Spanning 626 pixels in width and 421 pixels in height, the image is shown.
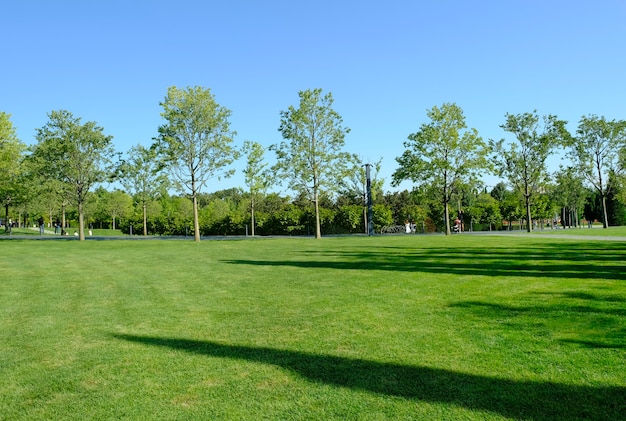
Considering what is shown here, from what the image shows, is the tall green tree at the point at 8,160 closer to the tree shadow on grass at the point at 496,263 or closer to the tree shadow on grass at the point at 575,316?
the tree shadow on grass at the point at 496,263

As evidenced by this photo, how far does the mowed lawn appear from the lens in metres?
3.65

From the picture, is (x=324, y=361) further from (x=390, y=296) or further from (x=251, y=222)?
(x=251, y=222)

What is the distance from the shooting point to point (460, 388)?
3861mm

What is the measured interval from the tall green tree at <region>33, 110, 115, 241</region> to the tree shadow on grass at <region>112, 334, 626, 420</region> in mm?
31425

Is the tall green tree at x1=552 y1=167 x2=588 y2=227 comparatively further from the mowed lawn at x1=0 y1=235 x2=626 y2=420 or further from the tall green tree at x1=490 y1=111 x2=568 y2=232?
the mowed lawn at x1=0 y1=235 x2=626 y2=420

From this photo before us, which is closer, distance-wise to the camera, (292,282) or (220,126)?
(292,282)

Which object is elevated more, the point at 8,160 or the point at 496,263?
the point at 8,160

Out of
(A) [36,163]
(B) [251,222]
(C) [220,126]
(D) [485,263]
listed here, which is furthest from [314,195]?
(D) [485,263]

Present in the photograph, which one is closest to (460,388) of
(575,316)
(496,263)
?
(575,316)

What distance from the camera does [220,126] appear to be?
103 feet

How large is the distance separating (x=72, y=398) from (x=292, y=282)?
6082mm

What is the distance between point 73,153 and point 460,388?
3386 centimetres

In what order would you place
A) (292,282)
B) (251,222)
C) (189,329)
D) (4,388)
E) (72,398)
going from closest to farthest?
(72,398)
(4,388)
(189,329)
(292,282)
(251,222)

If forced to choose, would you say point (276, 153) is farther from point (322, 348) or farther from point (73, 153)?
point (322, 348)
